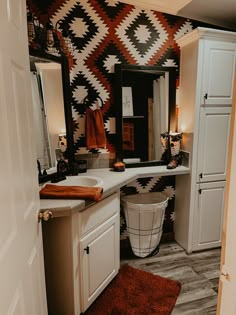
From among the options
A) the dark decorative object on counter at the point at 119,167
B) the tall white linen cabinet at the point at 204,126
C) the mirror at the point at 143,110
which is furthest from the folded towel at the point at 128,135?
the tall white linen cabinet at the point at 204,126

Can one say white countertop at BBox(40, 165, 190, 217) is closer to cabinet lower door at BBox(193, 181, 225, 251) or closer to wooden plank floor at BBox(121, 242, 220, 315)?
cabinet lower door at BBox(193, 181, 225, 251)

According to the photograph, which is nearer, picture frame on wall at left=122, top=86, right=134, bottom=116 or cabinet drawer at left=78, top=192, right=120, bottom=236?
cabinet drawer at left=78, top=192, right=120, bottom=236

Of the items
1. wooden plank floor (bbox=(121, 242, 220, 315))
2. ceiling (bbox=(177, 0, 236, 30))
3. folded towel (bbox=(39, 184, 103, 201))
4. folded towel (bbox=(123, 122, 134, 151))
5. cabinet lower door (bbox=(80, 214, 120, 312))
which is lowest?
wooden plank floor (bbox=(121, 242, 220, 315))

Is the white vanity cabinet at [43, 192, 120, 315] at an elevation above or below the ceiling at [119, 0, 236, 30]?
below

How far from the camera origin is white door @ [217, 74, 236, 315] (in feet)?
2.53

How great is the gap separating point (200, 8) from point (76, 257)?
7.80 ft

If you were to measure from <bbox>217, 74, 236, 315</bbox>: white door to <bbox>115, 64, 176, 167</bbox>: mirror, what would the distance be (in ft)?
5.54

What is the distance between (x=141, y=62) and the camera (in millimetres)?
2443

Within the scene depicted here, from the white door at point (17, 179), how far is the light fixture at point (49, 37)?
2.70 ft

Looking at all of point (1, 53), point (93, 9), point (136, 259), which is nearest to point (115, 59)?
point (93, 9)

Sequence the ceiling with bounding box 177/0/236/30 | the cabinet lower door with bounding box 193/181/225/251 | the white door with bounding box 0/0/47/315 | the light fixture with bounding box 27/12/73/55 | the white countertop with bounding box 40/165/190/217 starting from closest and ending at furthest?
the white door with bounding box 0/0/47/315
the white countertop with bounding box 40/165/190/217
the light fixture with bounding box 27/12/73/55
the ceiling with bounding box 177/0/236/30
the cabinet lower door with bounding box 193/181/225/251

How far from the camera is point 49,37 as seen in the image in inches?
76.4

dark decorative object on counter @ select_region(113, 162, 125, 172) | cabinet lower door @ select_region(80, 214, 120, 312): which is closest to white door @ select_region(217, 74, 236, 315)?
cabinet lower door @ select_region(80, 214, 120, 312)

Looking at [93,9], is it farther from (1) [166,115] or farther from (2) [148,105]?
(1) [166,115]
